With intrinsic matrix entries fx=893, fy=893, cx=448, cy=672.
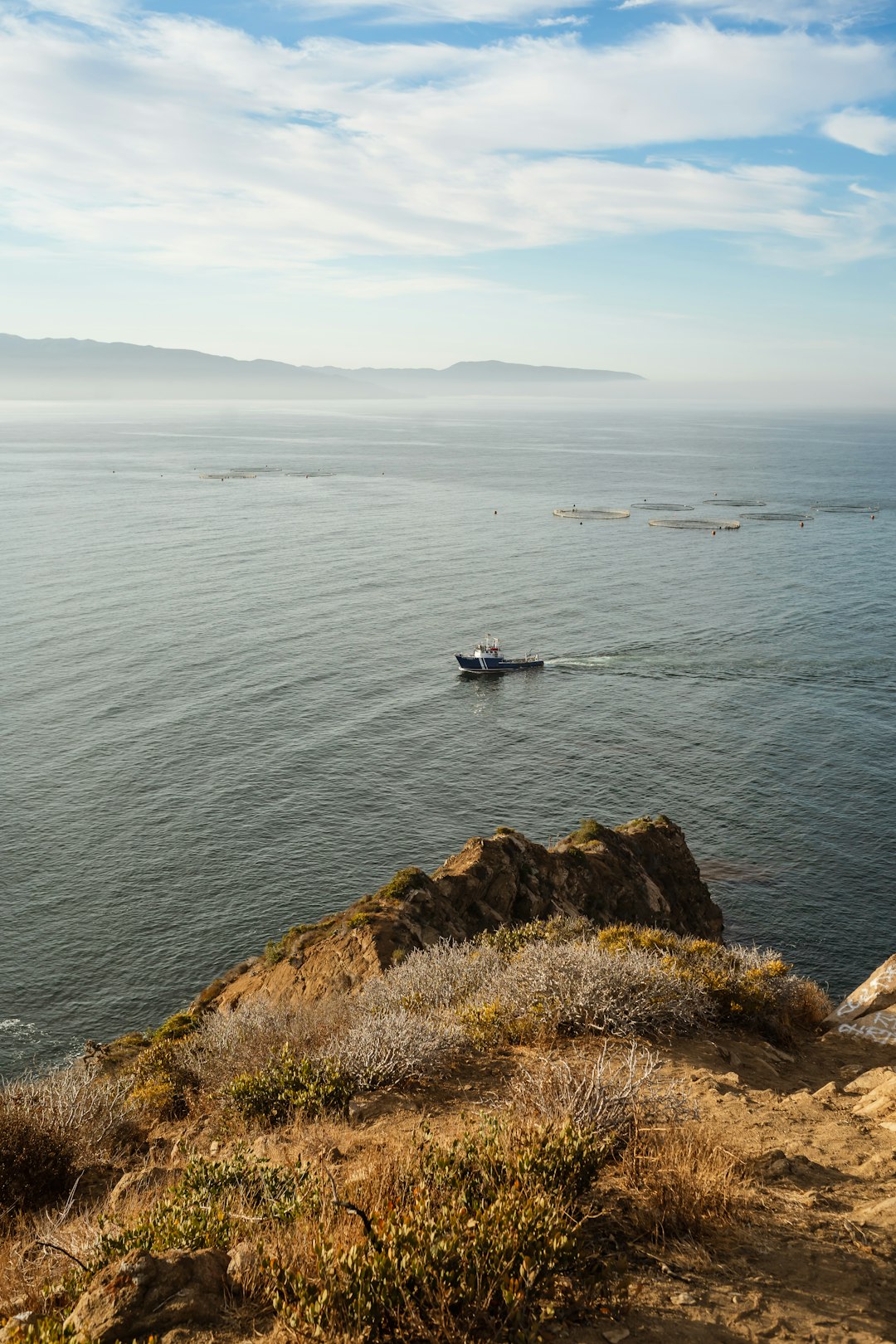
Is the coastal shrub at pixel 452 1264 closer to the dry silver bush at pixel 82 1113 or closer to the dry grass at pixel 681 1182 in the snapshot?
the dry grass at pixel 681 1182

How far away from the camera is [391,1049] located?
15.5 m

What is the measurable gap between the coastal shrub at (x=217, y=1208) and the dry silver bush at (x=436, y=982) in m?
7.89

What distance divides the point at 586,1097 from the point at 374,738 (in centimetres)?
6282

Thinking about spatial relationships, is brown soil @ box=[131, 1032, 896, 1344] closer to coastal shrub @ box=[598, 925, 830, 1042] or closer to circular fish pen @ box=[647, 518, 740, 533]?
coastal shrub @ box=[598, 925, 830, 1042]

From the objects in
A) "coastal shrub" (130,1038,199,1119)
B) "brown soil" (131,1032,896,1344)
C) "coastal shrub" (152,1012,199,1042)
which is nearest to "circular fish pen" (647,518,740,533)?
"coastal shrub" (152,1012,199,1042)

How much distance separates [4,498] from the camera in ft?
600

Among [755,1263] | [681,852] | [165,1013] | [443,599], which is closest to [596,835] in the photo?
[681,852]

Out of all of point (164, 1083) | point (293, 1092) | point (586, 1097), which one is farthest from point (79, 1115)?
point (586, 1097)

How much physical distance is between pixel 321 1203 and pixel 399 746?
208ft

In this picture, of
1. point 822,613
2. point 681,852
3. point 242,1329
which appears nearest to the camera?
point 242,1329

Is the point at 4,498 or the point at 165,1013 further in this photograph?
the point at 4,498

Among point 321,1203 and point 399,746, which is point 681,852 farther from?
point 321,1203

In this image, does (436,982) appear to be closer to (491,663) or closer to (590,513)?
(491,663)

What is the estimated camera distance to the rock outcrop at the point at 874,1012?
25266 mm
